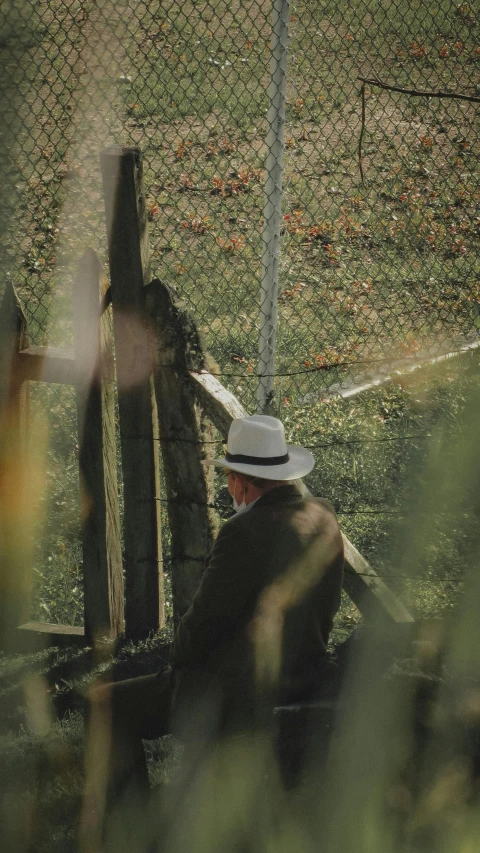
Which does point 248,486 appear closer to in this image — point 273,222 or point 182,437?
point 182,437

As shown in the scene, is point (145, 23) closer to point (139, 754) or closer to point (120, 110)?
point (120, 110)

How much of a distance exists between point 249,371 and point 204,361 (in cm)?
326

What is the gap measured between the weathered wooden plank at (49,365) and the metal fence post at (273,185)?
1.76 meters

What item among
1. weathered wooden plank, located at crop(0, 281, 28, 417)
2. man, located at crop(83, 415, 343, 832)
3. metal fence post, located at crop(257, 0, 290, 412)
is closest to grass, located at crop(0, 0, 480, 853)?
man, located at crop(83, 415, 343, 832)

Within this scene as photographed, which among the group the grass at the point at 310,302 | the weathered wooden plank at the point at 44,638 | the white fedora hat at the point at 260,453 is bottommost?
the weathered wooden plank at the point at 44,638

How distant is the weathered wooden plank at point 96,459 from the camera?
142 inches

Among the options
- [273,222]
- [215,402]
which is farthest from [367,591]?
[273,222]

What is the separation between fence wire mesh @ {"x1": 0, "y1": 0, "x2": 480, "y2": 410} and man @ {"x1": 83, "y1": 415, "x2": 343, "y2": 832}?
2947 mm

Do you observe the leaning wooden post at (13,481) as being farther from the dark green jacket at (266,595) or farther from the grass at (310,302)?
the dark green jacket at (266,595)

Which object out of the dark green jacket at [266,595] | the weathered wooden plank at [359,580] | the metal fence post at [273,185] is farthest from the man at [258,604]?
the metal fence post at [273,185]

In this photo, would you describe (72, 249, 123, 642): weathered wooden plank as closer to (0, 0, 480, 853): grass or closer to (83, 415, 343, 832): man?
(0, 0, 480, 853): grass

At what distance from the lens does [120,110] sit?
12945 millimetres

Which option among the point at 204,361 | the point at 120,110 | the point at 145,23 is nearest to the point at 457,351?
the point at 204,361

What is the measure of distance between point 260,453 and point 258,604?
48 centimetres
